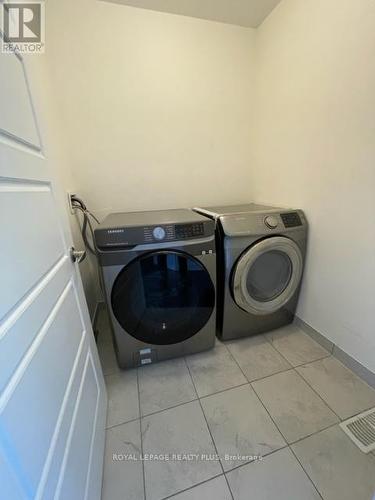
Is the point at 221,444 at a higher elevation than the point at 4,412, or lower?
lower

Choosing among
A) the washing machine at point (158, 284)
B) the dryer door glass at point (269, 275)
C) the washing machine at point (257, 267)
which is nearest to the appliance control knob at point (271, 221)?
the washing machine at point (257, 267)

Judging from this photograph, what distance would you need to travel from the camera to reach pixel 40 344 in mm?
527

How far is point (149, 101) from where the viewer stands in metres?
1.59

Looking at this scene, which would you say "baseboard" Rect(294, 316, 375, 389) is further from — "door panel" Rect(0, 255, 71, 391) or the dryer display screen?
"door panel" Rect(0, 255, 71, 391)

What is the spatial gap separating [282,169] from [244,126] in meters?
0.58

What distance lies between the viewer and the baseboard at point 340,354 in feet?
3.94

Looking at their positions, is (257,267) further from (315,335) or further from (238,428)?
(238,428)

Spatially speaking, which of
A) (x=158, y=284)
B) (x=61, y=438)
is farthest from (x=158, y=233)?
(x=61, y=438)

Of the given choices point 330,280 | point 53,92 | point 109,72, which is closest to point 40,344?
point 330,280

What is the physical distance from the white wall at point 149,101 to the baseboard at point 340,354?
127 centimetres

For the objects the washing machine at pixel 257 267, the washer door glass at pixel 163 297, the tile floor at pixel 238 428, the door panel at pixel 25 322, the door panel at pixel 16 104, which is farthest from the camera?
the washing machine at pixel 257 267

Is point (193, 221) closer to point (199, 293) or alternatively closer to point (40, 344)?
point (199, 293)

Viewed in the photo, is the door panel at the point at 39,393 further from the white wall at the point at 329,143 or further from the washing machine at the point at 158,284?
the white wall at the point at 329,143

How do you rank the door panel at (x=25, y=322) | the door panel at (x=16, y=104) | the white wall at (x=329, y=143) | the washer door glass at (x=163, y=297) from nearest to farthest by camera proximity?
the door panel at (x=25, y=322) → the door panel at (x=16, y=104) → the white wall at (x=329, y=143) → the washer door glass at (x=163, y=297)
